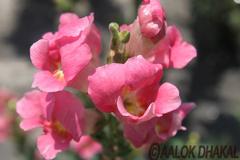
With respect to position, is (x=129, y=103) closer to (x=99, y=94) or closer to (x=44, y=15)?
(x=99, y=94)

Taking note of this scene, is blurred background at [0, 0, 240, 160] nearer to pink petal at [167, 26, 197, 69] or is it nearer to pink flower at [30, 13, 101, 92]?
pink petal at [167, 26, 197, 69]

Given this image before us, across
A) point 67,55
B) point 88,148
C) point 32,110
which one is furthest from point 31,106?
point 88,148

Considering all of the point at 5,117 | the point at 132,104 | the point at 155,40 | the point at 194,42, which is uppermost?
the point at 155,40

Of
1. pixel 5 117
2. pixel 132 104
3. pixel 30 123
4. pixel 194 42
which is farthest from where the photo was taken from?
pixel 194 42

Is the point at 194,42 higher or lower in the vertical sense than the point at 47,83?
lower

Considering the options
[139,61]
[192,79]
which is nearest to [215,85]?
[192,79]

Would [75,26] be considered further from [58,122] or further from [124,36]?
[58,122]

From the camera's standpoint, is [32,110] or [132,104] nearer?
[132,104]
